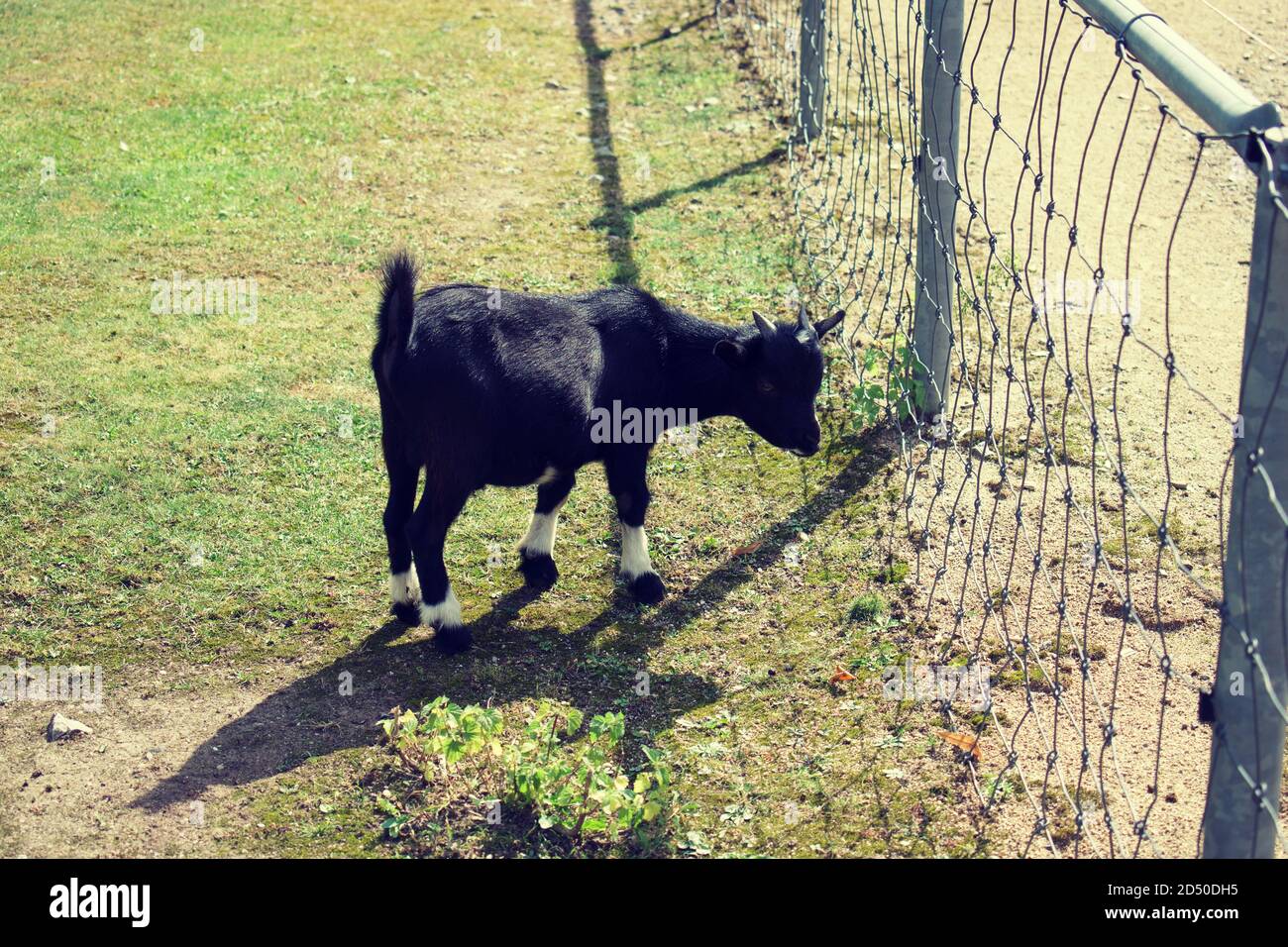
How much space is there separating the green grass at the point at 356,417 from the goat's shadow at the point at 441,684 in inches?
0.9

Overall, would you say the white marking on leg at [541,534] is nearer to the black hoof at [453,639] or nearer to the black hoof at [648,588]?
the black hoof at [648,588]

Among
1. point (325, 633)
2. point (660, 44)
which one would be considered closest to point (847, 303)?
point (325, 633)

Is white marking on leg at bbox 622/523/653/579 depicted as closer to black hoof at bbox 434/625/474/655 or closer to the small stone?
black hoof at bbox 434/625/474/655

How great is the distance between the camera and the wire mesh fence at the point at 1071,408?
13.4 feet

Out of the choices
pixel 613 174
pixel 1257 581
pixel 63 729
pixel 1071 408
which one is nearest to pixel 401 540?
pixel 63 729

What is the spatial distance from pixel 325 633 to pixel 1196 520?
13.9 ft

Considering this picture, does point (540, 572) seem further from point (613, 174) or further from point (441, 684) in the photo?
point (613, 174)

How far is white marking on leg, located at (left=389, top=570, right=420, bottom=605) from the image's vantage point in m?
6.50

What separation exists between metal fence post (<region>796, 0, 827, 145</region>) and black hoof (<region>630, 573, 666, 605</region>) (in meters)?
5.19

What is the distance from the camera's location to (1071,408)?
8016mm

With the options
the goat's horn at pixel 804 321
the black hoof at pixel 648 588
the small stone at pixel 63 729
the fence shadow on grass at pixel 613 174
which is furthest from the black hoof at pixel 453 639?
the fence shadow on grass at pixel 613 174

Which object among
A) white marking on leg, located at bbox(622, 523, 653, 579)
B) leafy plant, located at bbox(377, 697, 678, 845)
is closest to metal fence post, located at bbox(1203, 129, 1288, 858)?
leafy plant, located at bbox(377, 697, 678, 845)

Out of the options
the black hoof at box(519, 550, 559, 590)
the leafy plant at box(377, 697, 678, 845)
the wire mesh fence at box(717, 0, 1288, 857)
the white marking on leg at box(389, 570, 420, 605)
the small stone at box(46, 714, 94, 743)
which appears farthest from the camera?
the black hoof at box(519, 550, 559, 590)

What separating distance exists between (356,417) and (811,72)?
16.0 feet
